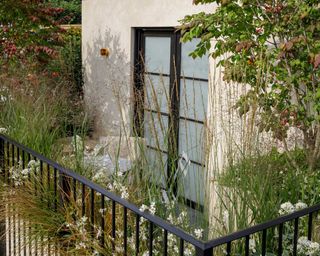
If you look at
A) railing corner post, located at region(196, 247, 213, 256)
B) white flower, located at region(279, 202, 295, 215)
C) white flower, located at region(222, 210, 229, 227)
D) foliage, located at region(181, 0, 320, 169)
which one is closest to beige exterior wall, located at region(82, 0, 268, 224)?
foliage, located at region(181, 0, 320, 169)

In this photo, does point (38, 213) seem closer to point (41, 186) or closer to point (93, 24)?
point (41, 186)

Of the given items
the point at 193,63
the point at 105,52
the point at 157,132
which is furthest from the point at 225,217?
the point at 105,52

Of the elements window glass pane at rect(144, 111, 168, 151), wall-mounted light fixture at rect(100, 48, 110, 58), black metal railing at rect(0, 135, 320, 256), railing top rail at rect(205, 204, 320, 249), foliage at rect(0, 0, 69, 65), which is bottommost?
black metal railing at rect(0, 135, 320, 256)

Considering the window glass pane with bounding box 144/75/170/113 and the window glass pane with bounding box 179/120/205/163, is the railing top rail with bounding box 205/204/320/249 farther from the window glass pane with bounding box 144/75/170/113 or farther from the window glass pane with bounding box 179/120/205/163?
the window glass pane with bounding box 144/75/170/113

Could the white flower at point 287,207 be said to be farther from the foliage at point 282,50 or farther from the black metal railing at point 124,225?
the foliage at point 282,50

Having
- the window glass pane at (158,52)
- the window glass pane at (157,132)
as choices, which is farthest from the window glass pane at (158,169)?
the window glass pane at (158,52)

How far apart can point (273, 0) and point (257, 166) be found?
4.79ft

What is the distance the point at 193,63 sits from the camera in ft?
19.2

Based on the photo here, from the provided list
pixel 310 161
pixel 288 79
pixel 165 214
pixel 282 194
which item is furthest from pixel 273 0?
pixel 165 214

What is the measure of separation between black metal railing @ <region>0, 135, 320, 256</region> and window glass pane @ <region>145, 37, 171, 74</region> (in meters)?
2.60

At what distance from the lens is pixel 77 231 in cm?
299

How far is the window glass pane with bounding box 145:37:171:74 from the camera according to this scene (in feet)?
20.5

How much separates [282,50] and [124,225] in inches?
64.8

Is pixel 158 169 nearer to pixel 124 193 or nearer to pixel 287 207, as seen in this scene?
pixel 124 193
